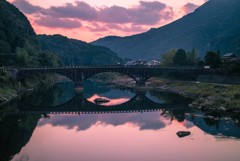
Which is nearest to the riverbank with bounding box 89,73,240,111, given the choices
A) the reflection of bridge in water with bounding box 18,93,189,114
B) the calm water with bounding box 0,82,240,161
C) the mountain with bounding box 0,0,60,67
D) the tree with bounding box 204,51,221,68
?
the calm water with bounding box 0,82,240,161

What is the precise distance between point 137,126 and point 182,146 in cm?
1735

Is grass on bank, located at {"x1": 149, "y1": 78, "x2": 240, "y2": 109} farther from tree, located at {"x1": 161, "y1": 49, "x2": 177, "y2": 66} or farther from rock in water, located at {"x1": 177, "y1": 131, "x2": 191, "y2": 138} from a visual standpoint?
tree, located at {"x1": 161, "y1": 49, "x2": 177, "y2": 66}

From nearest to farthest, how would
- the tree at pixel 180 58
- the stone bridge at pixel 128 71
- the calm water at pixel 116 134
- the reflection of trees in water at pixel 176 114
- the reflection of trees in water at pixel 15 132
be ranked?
the calm water at pixel 116 134 < the reflection of trees in water at pixel 15 132 < the reflection of trees in water at pixel 176 114 < the stone bridge at pixel 128 71 < the tree at pixel 180 58

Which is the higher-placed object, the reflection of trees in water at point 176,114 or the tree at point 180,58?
the tree at point 180,58

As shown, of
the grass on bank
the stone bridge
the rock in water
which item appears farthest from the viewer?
the stone bridge

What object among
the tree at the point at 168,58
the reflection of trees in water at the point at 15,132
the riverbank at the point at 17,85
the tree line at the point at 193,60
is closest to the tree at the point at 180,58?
the tree line at the point at 193,60

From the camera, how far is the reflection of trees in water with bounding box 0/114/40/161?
47.1 metres

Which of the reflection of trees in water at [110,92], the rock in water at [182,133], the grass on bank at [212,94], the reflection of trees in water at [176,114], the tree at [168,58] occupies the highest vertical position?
the tree at [168,58]

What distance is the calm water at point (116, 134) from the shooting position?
44750mm

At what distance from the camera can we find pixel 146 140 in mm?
53031

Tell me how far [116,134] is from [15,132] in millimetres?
17464

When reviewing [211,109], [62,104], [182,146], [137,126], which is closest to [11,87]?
[62,104]

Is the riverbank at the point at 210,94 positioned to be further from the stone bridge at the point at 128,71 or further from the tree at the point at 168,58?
the tree at the point at 168,58

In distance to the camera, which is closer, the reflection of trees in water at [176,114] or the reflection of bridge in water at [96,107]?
the reflection of trees in water at [176,114]
